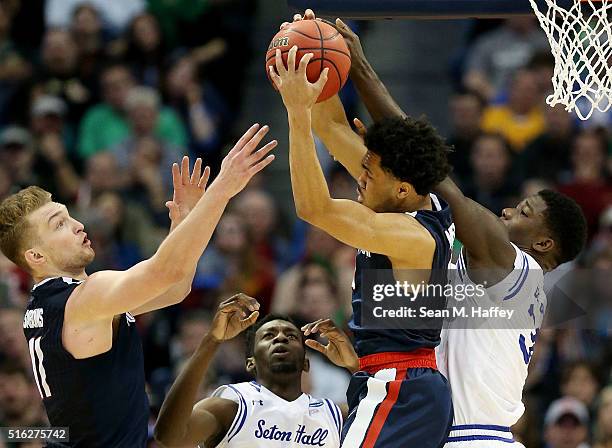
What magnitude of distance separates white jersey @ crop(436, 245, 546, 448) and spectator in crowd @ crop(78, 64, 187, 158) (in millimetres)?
5207

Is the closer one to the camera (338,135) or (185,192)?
(185,192)

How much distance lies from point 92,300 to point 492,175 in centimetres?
509

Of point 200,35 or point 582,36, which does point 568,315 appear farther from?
point 200,35

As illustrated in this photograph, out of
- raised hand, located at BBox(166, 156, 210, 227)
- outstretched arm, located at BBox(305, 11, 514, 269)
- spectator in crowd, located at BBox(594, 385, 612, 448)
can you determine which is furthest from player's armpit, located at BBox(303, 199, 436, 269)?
spectator in crowd, located at BBox(594, 385, 612, 448)

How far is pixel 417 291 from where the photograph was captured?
5.09 m

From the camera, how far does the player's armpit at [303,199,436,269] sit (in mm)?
4910

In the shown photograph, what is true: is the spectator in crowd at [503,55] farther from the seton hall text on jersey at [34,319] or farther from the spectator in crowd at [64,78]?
the seton hall text on jersey at [34,319]

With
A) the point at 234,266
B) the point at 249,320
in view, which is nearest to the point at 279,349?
the point at 249,320

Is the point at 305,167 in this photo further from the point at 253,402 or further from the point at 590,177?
the point at 590,177

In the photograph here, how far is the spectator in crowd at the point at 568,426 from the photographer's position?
26.0 feet

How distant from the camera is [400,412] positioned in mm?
5027

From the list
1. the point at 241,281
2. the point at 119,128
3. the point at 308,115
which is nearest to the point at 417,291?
the point at 308,115

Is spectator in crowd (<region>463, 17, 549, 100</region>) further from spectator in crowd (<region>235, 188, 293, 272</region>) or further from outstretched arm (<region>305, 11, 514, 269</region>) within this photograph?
outstretched arm (<region>305, 11, 514, 269</region>)

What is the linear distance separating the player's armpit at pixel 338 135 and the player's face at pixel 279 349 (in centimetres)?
78
